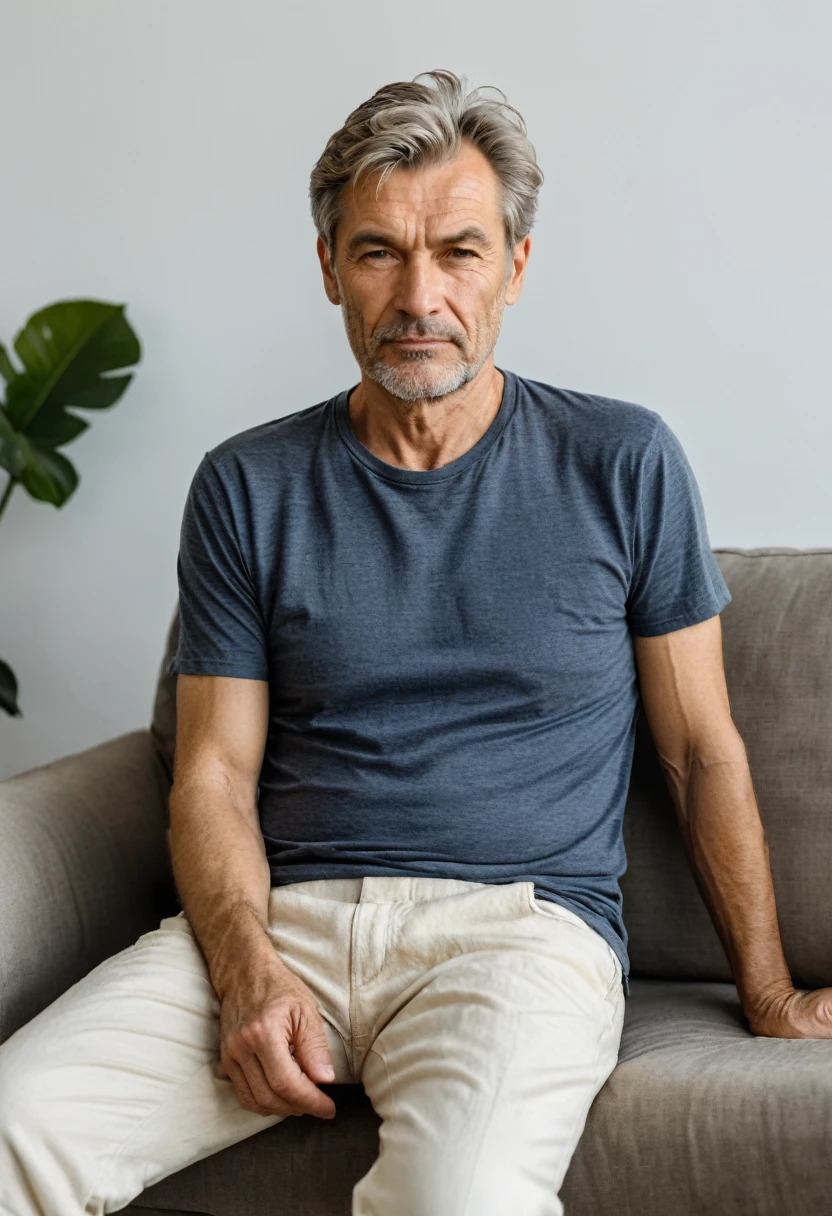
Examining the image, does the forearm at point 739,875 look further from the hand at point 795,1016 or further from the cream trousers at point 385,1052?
the cream trousers at point 385,1052

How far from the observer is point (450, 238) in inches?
56.0

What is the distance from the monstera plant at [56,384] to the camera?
7.16ft

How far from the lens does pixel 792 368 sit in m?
1.89

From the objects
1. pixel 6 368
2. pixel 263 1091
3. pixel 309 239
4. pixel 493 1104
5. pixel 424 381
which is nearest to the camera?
pixel 493 1104

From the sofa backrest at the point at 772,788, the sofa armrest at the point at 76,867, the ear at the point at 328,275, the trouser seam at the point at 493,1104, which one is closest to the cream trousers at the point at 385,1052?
the trouser seam at the point at 493,1104

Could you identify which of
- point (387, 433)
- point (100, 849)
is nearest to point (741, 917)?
point (387, 433)

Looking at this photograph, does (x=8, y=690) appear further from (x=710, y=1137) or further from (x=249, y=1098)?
(x=710, y=1137)

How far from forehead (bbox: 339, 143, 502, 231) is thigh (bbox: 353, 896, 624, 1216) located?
80cm

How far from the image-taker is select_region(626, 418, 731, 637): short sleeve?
4.69 feet

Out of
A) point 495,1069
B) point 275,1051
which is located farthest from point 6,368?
point 495,1069

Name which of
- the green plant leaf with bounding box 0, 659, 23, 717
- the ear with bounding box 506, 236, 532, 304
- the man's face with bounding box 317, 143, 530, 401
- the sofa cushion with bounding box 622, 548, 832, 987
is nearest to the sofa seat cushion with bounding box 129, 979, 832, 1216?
the sofa cushion with bounding box 622, 548, 832, 987

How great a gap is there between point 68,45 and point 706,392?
1.33 meters

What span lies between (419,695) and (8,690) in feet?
3.77

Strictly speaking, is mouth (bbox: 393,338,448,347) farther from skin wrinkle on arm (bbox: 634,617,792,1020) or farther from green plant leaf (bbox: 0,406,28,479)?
green plant leaf (bbox: 0,406,28,479)
